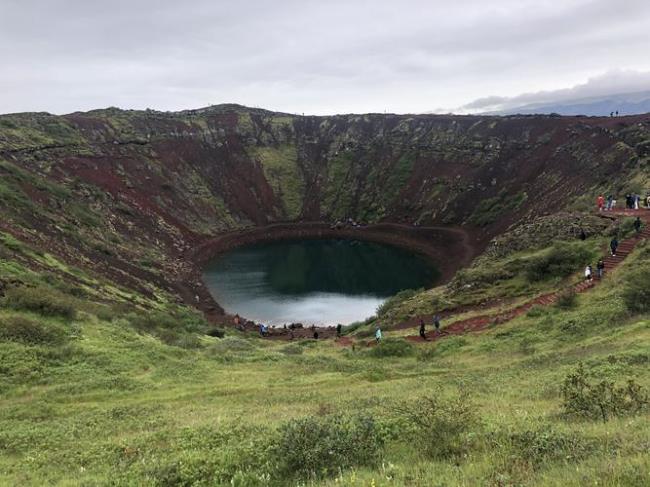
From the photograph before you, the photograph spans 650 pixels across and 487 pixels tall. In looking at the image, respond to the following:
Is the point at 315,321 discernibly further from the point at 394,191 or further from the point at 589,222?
the point at 394,191

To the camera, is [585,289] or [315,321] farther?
[315,321]

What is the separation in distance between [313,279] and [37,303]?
4608 cm

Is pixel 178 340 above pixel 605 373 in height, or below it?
below

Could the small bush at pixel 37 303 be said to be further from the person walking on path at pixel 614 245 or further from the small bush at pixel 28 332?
the person walking on path at pixel 614 245

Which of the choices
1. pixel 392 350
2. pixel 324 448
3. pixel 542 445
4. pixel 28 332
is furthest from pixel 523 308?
pixel 28 332

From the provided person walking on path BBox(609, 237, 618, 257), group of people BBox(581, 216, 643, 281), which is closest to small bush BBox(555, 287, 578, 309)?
group of people BBox(581, 216, 643, 281)

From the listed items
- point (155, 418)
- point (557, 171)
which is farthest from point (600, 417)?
point (557, 171)

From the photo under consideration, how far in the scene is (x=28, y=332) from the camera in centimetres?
2197

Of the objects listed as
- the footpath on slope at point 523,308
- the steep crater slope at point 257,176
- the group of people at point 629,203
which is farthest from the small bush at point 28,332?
the group of people at point 629,203

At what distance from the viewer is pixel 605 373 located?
16.1 m

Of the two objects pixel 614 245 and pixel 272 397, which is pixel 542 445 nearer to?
pixel 272 397

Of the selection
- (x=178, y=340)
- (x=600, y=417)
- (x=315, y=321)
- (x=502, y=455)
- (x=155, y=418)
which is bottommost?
(x=315, y=321)

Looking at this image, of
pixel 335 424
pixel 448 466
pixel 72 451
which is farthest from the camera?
pixel 72 451

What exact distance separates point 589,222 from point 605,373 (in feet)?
88.7
